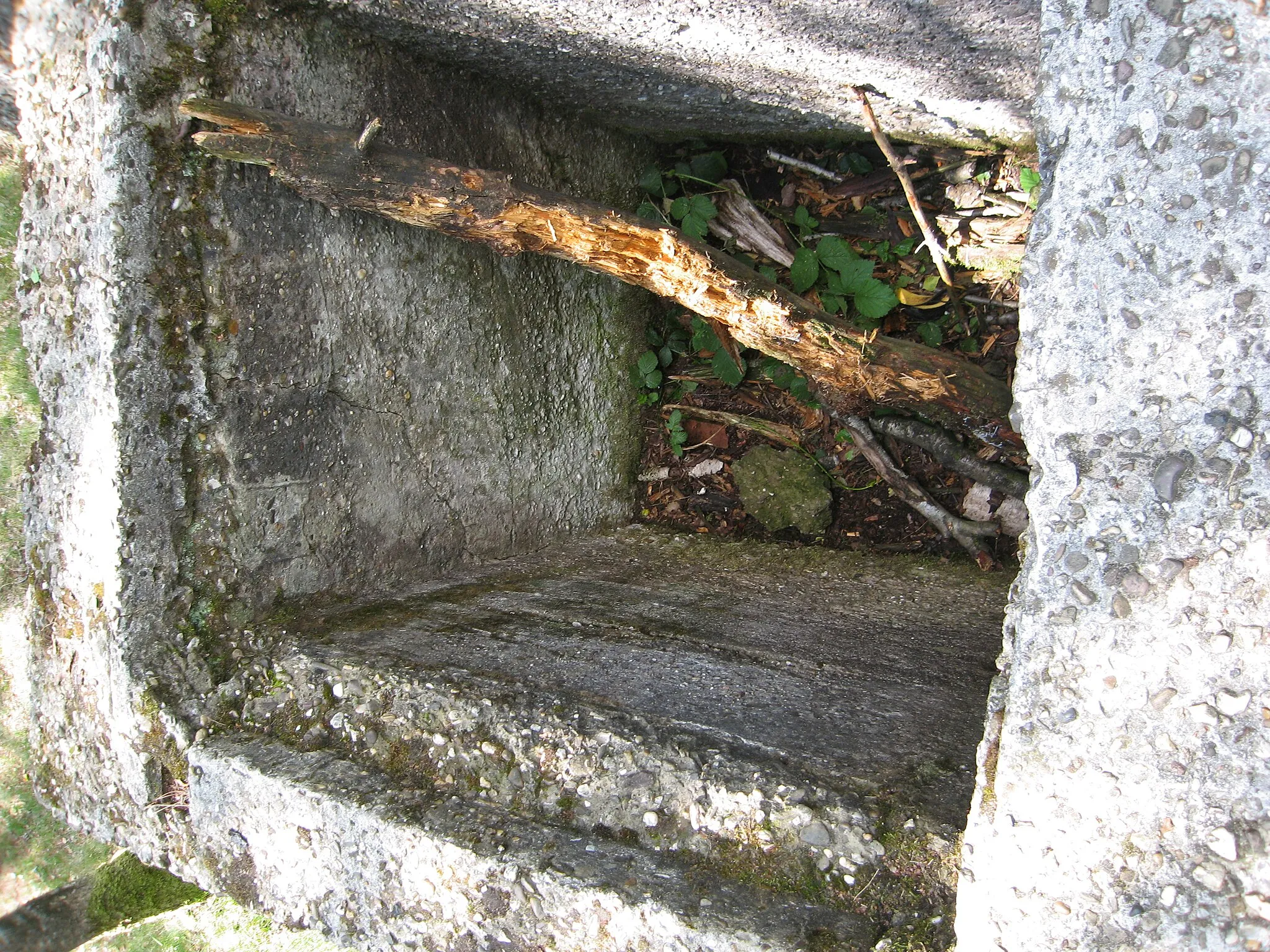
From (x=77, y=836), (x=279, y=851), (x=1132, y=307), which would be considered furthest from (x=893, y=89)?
(x=77, y=836)

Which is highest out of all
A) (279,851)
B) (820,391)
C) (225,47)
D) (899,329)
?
(225,47)

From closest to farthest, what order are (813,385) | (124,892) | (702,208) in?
(124,892), (813,385), (702,208)

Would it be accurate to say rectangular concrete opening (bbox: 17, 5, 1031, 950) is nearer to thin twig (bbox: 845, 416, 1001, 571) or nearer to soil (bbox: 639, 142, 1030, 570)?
thin twig (bbox: 845, 416, 1001, 571)

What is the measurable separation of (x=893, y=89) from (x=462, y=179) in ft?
3.76

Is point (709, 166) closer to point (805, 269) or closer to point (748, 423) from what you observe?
point (805, 269)

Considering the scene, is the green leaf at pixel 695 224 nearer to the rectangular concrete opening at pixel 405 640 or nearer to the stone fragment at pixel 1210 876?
the rectangular concrete opening at pixel 405 640

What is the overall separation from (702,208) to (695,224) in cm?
7

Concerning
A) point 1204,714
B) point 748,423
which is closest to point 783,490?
point 748,423

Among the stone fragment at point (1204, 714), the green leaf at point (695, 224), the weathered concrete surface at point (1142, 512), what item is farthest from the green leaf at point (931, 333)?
the stone fragment at point (1204, 714)

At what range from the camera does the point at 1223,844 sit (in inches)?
37.2

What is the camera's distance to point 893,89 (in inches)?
86.0

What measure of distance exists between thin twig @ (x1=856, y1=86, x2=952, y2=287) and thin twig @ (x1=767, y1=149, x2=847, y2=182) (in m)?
0.22

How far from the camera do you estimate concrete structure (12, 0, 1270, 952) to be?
991 mm

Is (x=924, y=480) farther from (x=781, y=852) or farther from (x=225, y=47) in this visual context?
(x=225, y=47)
